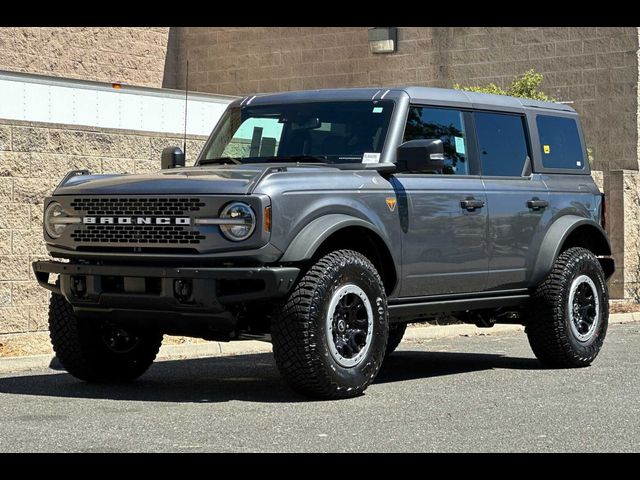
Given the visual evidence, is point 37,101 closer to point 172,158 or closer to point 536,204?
point 172,158

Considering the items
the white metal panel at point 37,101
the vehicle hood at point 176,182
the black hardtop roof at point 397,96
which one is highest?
the white metal panel at point 37,101

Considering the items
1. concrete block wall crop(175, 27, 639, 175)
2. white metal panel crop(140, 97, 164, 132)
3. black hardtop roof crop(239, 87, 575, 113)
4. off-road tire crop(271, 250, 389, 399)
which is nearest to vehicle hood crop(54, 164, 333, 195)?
off-road tire crop(271, 250, 389, 399)

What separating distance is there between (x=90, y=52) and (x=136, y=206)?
16.2m

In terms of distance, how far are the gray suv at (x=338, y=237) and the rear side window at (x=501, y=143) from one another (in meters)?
0.02

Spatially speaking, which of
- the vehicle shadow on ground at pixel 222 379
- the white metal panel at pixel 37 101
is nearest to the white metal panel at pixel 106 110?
the white metal panel at pixel 37 101

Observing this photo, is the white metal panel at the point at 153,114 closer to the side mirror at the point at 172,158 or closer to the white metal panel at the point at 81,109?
the white metal panel at the point at 81,109

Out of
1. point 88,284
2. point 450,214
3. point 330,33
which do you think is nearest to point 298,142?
point 450,214

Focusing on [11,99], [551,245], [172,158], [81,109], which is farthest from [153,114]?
[551,245]

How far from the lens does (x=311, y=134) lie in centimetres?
987

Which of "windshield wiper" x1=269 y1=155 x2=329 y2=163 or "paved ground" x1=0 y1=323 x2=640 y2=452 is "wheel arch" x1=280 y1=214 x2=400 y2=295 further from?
"paved ground" x1=0 y1=323 x2=640 y2=452

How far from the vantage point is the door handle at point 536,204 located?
35.2 ft

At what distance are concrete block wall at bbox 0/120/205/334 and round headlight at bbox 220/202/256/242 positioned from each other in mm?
4140
